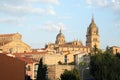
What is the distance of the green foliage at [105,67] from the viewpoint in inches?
2426

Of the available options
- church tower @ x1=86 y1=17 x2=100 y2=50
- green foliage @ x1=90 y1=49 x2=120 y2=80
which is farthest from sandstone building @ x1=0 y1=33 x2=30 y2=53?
church tower @ x1=86 y1=17 x2=100 y2=50

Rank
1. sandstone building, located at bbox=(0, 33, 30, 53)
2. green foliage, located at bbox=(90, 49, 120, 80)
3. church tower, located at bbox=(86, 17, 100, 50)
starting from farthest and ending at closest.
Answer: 1. church tower, located at bbox=(86, 17, 100, 50)
2. sandstone building, located at bbox=(0, 33, 30, 53)
3. green foliage, located at bbox=(90, 49, 120, 80)

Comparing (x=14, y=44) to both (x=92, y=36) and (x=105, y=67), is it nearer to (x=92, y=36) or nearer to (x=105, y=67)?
(x=105, y=67)

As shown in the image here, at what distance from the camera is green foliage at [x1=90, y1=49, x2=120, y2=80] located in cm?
6162

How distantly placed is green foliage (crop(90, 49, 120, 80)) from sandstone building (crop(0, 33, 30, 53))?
51351mm

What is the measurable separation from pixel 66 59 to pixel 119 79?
4099cm

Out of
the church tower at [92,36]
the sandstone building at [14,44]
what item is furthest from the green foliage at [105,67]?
the church tower at [92,36]

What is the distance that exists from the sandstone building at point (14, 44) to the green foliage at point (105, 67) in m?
51.4

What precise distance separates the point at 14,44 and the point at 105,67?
56.0 meters

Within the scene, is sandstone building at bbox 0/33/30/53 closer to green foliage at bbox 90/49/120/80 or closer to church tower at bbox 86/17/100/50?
green foliage at bbox 90/49/120/80

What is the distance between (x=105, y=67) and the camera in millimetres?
62062

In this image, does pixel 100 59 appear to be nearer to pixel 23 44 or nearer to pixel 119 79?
pixel 119 79

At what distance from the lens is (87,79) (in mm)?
74312

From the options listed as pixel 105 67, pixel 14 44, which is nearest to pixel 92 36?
pixel 14 44
